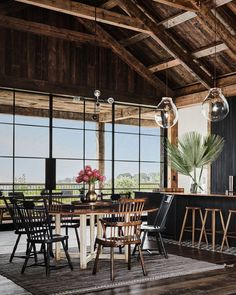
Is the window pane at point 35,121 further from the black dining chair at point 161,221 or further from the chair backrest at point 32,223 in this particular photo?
the chair backrest at point 32,223

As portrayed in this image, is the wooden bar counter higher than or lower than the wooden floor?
higher

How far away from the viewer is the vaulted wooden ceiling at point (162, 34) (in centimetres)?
835

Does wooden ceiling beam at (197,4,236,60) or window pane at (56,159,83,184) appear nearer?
wooden ceiling beam at (197,4,236,60)

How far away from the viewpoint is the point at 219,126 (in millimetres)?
10242

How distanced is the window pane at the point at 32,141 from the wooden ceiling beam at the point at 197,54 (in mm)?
3054

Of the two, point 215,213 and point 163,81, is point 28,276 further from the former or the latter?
point 163,81

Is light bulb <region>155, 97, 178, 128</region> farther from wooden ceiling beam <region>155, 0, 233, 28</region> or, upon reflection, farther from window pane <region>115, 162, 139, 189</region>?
window pane <region>115, 162, 139, 189</region>

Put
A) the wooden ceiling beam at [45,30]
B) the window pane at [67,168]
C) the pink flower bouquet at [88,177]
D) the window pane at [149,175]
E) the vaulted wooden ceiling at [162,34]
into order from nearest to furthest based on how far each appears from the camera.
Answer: the pink flower bouquet at [88,177] → the vaulted wooden ceiling at [162,34] → the wooden ceiling beam at [45,30] → the window pane at [67,168] → the window pane at [149,175]

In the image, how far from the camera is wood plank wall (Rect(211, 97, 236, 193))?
9.80m

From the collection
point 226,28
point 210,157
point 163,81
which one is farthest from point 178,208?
point 163,81

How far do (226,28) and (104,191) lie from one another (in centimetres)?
448

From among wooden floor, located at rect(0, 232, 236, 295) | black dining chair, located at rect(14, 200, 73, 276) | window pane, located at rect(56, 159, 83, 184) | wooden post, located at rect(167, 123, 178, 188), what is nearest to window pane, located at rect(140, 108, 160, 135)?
wooden post, located at rect(167, 123, 178, 188)

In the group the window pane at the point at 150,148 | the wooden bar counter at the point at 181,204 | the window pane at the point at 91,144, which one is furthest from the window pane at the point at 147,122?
the wooden bar counter at the point at 181,204

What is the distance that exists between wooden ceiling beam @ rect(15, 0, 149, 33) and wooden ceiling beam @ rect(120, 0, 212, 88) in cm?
17
